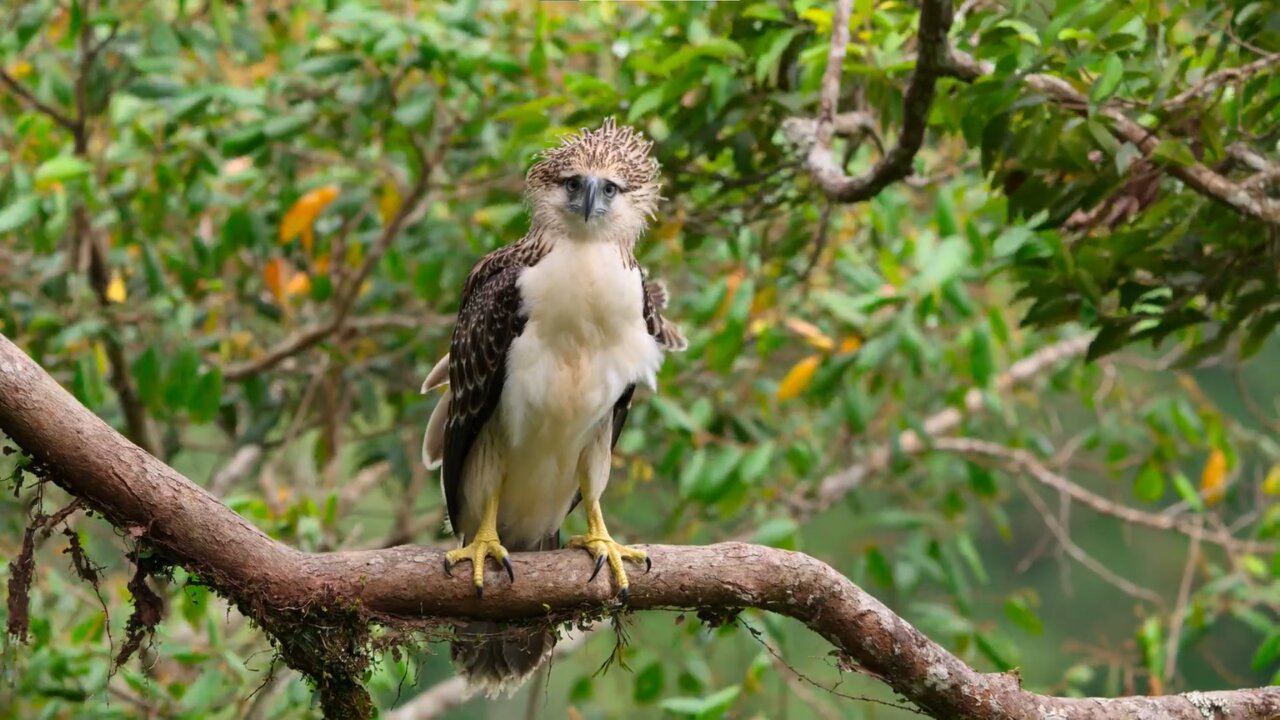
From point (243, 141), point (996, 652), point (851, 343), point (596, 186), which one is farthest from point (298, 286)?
point (996, 652)

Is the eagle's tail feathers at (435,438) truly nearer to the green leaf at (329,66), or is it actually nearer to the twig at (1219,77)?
the green leaf at (329,66)

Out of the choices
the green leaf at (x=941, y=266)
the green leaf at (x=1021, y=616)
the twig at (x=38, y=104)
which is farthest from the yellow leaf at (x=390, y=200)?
the green leaf at (x=1021, y=616)

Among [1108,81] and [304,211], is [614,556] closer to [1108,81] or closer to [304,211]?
[1108,81]

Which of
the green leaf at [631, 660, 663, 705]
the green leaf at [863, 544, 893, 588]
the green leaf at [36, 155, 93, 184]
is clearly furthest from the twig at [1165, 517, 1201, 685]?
the green leaf at [36, 155, 93, 184]

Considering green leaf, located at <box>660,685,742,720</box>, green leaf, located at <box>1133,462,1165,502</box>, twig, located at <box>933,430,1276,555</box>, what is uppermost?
green leaf, located at <box>660,685,742,720</box>

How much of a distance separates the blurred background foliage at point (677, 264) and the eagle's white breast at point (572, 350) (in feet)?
1.77

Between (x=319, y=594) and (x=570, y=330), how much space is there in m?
0.91

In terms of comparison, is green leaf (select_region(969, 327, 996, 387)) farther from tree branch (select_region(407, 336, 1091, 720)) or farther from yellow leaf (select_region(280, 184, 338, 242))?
yellow leaf (select_region(280, 184, 338, 242))

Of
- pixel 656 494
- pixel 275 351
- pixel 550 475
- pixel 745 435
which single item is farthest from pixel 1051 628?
pixel 550 475

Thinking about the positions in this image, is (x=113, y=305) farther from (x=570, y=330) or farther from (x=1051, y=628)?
(x=1051, y=628)

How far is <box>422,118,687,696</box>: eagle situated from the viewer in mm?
3426

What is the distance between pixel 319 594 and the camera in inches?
114

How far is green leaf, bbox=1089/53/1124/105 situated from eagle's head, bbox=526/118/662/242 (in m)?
1.12

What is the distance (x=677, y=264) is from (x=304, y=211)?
1.40 m
